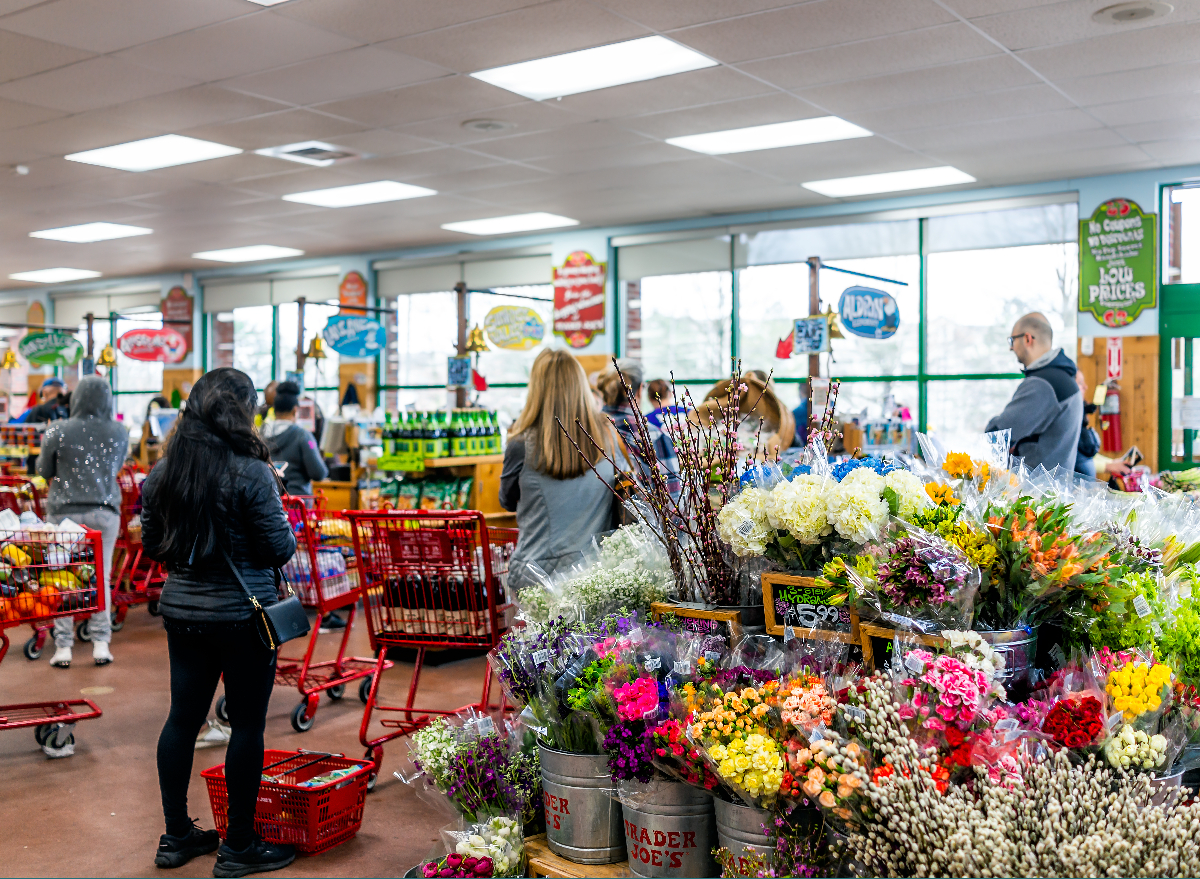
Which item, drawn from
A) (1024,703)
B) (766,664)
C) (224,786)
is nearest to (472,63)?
(224,786)

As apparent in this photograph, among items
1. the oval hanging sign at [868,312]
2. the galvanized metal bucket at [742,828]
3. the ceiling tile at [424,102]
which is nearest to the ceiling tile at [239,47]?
the ceiling tile at [424,102]

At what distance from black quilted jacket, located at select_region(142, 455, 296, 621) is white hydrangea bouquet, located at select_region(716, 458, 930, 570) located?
1.43 meters

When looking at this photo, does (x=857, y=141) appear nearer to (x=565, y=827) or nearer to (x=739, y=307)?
(x=739, y=307)

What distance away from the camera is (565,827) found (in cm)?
227

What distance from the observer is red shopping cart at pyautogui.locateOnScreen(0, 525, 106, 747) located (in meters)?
4.16

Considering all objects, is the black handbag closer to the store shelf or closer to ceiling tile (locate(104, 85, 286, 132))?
the store shelf

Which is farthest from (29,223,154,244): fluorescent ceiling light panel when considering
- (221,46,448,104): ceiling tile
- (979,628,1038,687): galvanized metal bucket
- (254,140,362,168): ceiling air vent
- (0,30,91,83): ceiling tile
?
(979,628,1038,687): galvanized metal bucket

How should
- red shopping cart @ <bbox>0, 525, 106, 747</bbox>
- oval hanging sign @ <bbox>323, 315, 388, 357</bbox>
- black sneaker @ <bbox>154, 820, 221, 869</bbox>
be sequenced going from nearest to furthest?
black sneaker @ <bbox>154, 820, 221, 869</bbox> → red shopping cart @ <bbox>0, 525, 106, 747</bbox> → oval hanging sign @ <bbox>323, 315, 388, 357</bbox>

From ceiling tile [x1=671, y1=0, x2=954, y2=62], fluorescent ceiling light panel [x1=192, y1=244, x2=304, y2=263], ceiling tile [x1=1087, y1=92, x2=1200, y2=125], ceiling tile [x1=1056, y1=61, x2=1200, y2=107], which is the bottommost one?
fluorescent ceiling light panel [x1=192, y1=244, x2=304, y2=263]

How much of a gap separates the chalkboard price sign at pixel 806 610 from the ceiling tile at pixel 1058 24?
3416mm

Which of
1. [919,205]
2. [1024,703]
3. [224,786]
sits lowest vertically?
[224,786]

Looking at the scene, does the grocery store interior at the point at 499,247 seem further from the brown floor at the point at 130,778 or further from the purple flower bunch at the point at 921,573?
the purple flower bunch at the point at 921,573

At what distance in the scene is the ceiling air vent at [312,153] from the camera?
268 inches

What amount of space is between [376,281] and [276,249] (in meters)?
1.18
